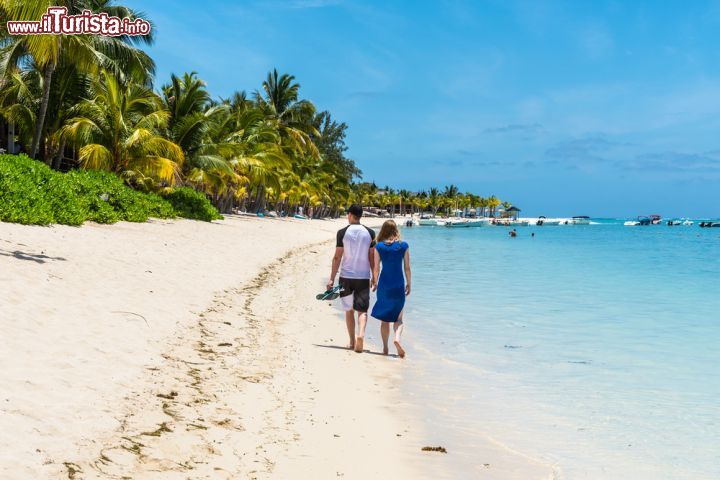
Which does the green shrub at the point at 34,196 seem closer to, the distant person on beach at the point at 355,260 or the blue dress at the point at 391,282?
the distant person on beach at the point at 355,260

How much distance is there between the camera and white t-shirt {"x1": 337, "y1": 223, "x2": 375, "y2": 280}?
24.1 ft

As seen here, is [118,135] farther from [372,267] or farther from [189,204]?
[372,267]

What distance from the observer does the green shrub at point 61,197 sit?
42.3 feet

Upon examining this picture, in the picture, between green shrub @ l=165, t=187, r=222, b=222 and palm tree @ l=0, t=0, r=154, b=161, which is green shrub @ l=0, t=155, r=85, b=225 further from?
green shrub @ l=165, t=187, r=222, b=222

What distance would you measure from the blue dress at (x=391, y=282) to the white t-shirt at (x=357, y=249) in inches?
7.4

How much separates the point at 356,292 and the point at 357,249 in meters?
0.59

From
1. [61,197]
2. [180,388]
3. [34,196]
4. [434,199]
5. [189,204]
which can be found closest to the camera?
[180,388]

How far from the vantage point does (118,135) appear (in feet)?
75.5

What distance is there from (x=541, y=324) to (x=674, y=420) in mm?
6037

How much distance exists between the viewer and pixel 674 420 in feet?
18.8

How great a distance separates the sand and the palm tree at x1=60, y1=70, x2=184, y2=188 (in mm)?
12675

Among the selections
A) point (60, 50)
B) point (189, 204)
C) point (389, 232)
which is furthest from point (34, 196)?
point (189, 204)

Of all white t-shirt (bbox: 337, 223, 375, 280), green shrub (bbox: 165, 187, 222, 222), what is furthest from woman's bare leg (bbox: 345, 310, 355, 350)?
green shrub (bbox: 165, 187, 222, 222)

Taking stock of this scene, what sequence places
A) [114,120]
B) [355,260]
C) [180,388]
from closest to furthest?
[180,388] < [355,260] < [114,120]
